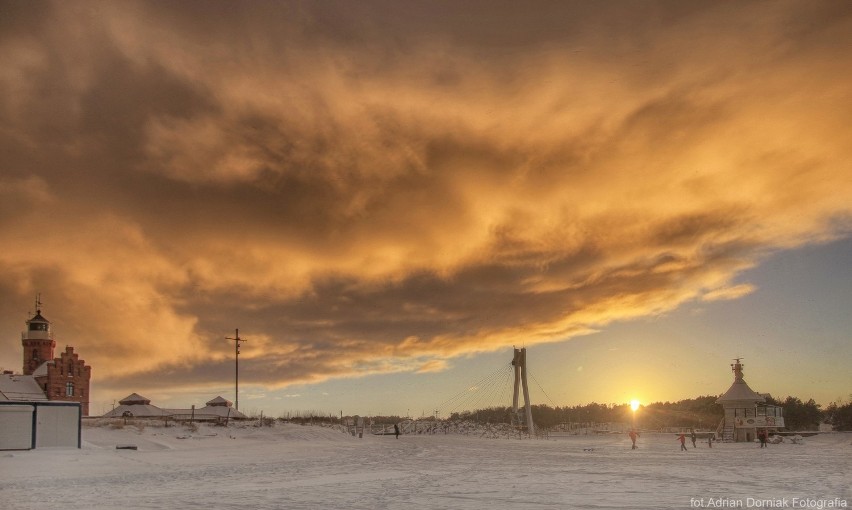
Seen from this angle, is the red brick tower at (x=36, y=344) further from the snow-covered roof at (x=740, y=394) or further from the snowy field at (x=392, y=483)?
the snow-covered roof at (x=740, y=394)

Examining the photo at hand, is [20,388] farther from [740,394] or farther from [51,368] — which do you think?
[740,394]

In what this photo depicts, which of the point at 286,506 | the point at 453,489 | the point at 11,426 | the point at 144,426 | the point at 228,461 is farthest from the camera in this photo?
the point at 144,426

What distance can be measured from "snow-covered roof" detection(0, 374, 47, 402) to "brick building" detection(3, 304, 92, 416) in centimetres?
40

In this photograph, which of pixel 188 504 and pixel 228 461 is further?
pixel 228 461

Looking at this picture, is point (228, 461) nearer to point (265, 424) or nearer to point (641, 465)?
point (641, 465)

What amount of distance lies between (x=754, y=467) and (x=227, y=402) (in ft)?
274

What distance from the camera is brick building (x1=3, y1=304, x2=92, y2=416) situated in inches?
3039

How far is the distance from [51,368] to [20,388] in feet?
11.8

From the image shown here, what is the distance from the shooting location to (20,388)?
75.1 metres

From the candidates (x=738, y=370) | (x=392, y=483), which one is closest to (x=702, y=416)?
(x=738, y=370)

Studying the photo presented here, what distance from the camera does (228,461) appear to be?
3812 cm

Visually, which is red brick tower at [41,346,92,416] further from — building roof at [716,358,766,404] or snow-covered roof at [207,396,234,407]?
building roof at [716,358,766,404]

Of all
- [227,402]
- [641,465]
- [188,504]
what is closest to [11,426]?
[188,504]

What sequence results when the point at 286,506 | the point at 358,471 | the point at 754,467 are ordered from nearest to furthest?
the point at 286,506 < the point at 358,471 < the point at 754,467
